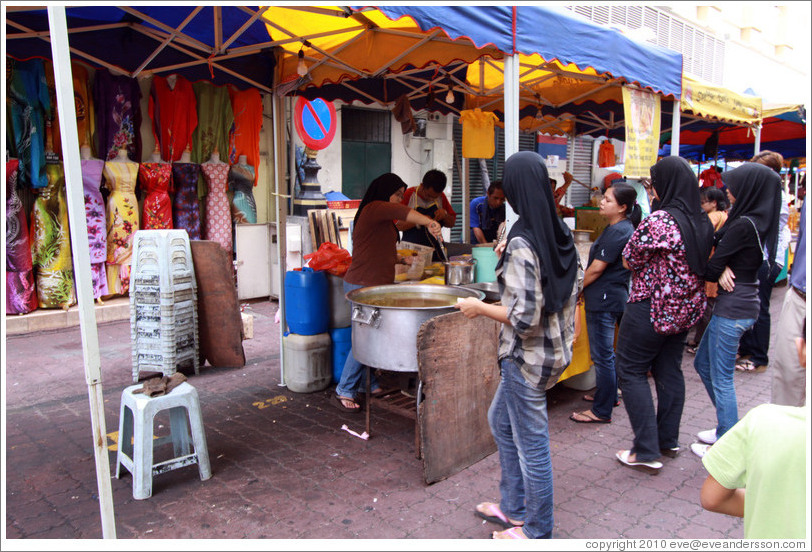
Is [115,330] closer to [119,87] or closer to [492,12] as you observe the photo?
[119,87]

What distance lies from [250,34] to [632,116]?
3451 mm

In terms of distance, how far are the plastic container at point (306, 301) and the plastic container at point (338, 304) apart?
0.06 meters

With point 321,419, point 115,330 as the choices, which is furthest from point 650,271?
point 115,330

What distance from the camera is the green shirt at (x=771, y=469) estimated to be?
1385mm

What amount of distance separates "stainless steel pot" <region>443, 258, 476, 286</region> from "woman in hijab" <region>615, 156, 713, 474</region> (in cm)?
131

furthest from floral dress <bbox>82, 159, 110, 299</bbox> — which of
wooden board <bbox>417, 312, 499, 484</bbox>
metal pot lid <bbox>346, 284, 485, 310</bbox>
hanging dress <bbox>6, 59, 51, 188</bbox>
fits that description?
wooden board <bbox>417, 312, 499, 484</bbox>

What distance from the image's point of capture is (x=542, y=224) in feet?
8.29

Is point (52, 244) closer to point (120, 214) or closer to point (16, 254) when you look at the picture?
point (16, 254)

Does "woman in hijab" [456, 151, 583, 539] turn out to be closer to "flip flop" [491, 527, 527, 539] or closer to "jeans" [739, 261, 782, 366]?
"flip flop" [491, 527, 527, 539]

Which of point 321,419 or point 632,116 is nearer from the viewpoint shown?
point 321,419

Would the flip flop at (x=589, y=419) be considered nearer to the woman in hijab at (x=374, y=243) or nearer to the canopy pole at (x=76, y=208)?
the woman in hijab at (x=374, y=243)

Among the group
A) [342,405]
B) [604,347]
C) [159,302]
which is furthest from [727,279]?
[159,302]

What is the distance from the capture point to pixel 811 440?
1337mm

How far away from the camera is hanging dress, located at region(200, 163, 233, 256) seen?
318 inches
